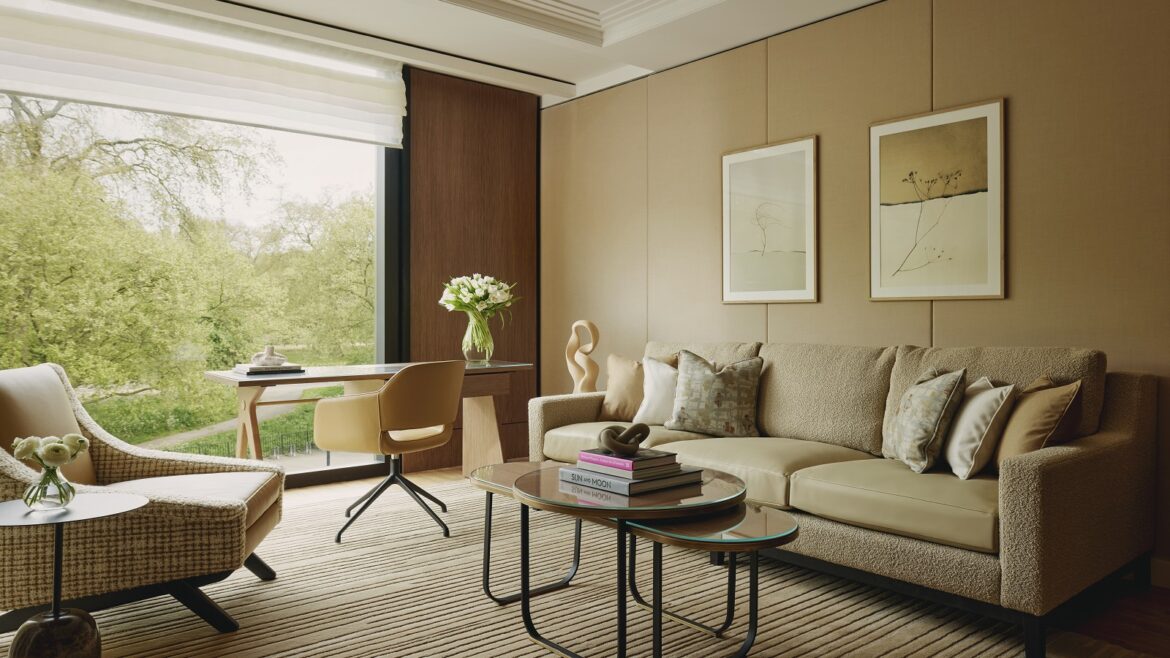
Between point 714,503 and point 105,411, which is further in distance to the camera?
point 105,411

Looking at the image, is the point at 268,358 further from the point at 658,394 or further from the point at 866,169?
the point at 866,169

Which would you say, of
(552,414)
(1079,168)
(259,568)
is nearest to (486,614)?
(259,568)

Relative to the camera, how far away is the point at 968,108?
134 inches

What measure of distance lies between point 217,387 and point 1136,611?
490 cm

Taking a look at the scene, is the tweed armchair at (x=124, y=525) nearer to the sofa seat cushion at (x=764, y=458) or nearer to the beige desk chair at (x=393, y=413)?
the beige desk chair at (x=393, y=413)

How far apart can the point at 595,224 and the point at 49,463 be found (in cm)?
388

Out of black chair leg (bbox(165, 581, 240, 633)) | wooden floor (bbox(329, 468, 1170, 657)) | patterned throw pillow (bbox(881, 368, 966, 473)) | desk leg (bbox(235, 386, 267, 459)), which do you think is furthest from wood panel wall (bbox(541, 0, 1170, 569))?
black chair leg (bbox(165, 581, 240, 633))

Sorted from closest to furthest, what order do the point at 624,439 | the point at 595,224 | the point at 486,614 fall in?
the point at 624,439 < the point at 486,614 < the point at 595,224

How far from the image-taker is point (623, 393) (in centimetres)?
423

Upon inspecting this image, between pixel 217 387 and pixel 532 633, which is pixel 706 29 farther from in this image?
pixel 217 387

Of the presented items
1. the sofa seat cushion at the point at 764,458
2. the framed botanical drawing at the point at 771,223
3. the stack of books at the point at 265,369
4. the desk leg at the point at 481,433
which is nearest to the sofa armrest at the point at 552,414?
the desk leg at the point at 481,433

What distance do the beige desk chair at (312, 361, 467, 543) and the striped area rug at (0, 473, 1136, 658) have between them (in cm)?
41

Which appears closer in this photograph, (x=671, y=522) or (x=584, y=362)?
(x=671, y=522)

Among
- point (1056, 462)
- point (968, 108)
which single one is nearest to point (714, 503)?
point (1056, 462)
